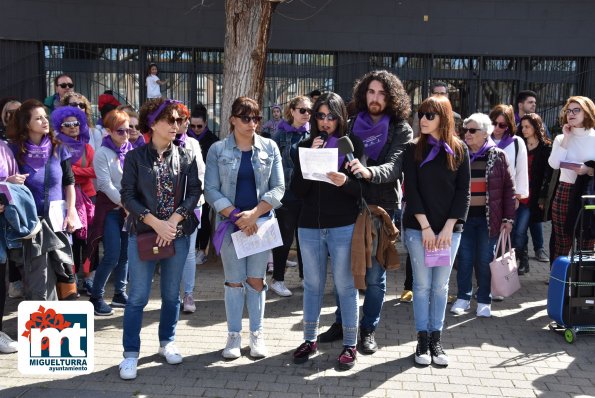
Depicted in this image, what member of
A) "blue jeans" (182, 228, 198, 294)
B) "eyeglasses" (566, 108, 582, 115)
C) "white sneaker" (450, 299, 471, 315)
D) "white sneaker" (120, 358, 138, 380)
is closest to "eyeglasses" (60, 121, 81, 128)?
"blue jeans" (182, 228, 198, 294)

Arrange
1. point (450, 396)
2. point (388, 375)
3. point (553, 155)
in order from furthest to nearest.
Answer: point (553, 155), point (388, 375), point (450, 396)

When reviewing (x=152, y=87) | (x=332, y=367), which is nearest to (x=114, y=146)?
(x=332, y=367)

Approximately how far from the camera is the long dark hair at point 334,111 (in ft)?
14.3

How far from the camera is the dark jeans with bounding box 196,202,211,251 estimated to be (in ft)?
25.2

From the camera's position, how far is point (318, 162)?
414cm

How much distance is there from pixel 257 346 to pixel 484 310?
7.75ft

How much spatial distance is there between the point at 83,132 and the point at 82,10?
7.15 meters

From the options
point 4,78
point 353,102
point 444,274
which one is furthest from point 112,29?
point 444,274

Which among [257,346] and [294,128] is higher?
[294,128]

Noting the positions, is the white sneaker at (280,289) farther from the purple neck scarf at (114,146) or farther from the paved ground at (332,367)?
the purple neck scarf at (114,146)

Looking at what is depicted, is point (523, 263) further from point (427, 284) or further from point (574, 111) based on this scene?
point (427, 284)

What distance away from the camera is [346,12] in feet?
40.6

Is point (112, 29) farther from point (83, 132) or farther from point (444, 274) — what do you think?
point (444, 274)

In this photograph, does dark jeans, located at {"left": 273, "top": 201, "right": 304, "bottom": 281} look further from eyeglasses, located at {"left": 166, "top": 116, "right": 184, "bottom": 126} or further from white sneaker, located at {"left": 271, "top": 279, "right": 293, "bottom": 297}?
eyeglasses, located at {"left": 166, "top": 116, "right": 184, "bottom": 126}
